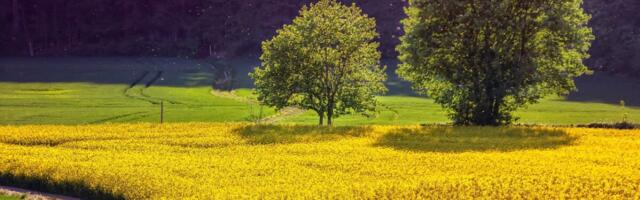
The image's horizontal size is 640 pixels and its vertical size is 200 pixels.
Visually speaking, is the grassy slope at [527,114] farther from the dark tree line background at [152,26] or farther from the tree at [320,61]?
the dark tree line background at [152,26]

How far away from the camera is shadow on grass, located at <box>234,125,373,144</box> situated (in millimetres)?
38250

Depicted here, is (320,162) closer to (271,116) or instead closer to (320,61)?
(320,61)

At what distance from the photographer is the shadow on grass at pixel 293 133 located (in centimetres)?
3825

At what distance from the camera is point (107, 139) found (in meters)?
38.6

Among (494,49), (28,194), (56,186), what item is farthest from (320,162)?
(494,49)

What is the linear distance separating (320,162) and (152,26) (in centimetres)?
16751

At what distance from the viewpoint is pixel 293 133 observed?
41.1 m

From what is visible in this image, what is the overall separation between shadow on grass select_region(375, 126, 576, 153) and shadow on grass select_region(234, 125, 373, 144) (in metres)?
2.50

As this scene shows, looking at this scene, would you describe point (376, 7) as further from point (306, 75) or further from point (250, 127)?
point (250, 127)

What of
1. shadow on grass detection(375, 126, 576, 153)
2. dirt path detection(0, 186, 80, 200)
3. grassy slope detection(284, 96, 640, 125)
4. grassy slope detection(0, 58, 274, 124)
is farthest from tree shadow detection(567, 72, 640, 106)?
dirt path detection(0, 186, 80, 200)

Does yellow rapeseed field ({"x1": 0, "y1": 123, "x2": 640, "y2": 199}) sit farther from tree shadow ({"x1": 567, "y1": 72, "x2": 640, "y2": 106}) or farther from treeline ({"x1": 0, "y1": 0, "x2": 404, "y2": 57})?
treeline ({"x1": 0, "y1": 0, "x2": 404, "y2": 57})

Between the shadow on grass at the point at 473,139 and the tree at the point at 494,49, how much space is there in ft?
18.2

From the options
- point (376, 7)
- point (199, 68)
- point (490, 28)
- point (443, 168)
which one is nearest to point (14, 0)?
point (199, 68)

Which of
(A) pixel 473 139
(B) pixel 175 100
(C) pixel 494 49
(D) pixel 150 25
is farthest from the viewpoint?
(D) pixel 150 25
